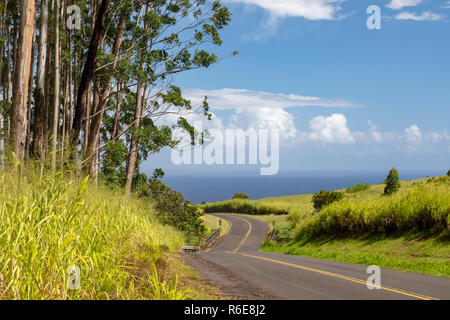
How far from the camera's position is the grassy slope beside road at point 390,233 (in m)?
14.6

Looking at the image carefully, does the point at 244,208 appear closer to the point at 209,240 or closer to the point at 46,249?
the point at 209,240

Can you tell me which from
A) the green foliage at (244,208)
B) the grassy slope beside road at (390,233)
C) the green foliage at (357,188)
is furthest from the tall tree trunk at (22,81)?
the green foliage at (357,188)

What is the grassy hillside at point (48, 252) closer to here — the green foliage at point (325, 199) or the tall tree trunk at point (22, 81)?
the tall tree trunk at point (22, 81)

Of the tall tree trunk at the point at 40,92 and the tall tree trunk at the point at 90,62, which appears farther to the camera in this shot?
the tall tree trunk at the point at 90,62

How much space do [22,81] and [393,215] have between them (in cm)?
1630

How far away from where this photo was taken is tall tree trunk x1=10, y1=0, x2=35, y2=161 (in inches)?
470

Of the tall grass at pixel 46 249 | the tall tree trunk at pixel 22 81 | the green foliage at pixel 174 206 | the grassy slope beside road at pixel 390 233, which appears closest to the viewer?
the tall grass at pixel 46 249

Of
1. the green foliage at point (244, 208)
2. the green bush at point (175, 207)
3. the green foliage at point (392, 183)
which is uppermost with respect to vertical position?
the green foliage at point (392, 183)

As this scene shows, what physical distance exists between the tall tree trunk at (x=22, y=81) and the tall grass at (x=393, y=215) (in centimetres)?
1564

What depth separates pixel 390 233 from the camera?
1838 cm

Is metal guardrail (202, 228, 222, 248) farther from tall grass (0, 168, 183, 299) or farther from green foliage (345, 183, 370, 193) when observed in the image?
tall grass (0, 168, 183, 299)

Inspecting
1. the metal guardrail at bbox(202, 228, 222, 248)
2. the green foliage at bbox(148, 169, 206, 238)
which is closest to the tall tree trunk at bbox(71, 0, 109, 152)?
the green foliage at bbox(148, 169, 206, 238)
